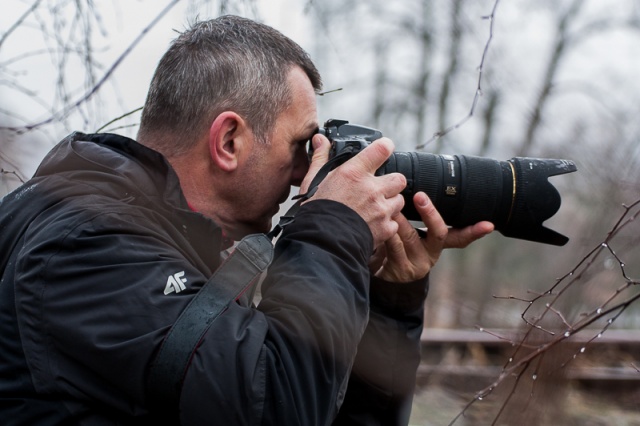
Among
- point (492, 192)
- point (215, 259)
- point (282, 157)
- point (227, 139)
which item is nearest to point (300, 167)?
point (282, 157)

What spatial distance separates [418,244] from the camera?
6.66 feet

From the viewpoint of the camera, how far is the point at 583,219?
3.81m

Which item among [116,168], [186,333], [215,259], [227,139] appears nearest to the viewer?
[186,333]

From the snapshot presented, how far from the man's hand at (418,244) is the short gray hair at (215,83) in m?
0.43

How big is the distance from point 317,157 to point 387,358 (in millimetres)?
606

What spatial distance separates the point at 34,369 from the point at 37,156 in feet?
5.01

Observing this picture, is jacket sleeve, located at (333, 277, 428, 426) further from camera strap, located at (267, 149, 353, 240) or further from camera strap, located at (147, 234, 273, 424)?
camera strap, located at (147, 234, 273, 424)

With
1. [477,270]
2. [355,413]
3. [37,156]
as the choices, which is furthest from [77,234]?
[477,270]

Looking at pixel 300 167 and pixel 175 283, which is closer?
pixel 175 283

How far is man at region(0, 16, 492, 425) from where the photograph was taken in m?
1.35

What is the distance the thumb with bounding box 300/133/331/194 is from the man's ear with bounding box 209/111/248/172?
167 mm

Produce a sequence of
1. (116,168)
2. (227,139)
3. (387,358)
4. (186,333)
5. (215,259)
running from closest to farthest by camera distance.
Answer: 1. (186,333)
2. (116,168)
3. (215,259)
4. (227,139)
5. (387,358)

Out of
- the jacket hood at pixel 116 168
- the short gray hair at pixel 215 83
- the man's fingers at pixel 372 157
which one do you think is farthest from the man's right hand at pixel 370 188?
the jacket hood at pixel 116 168

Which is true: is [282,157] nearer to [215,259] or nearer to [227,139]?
[227,139]
